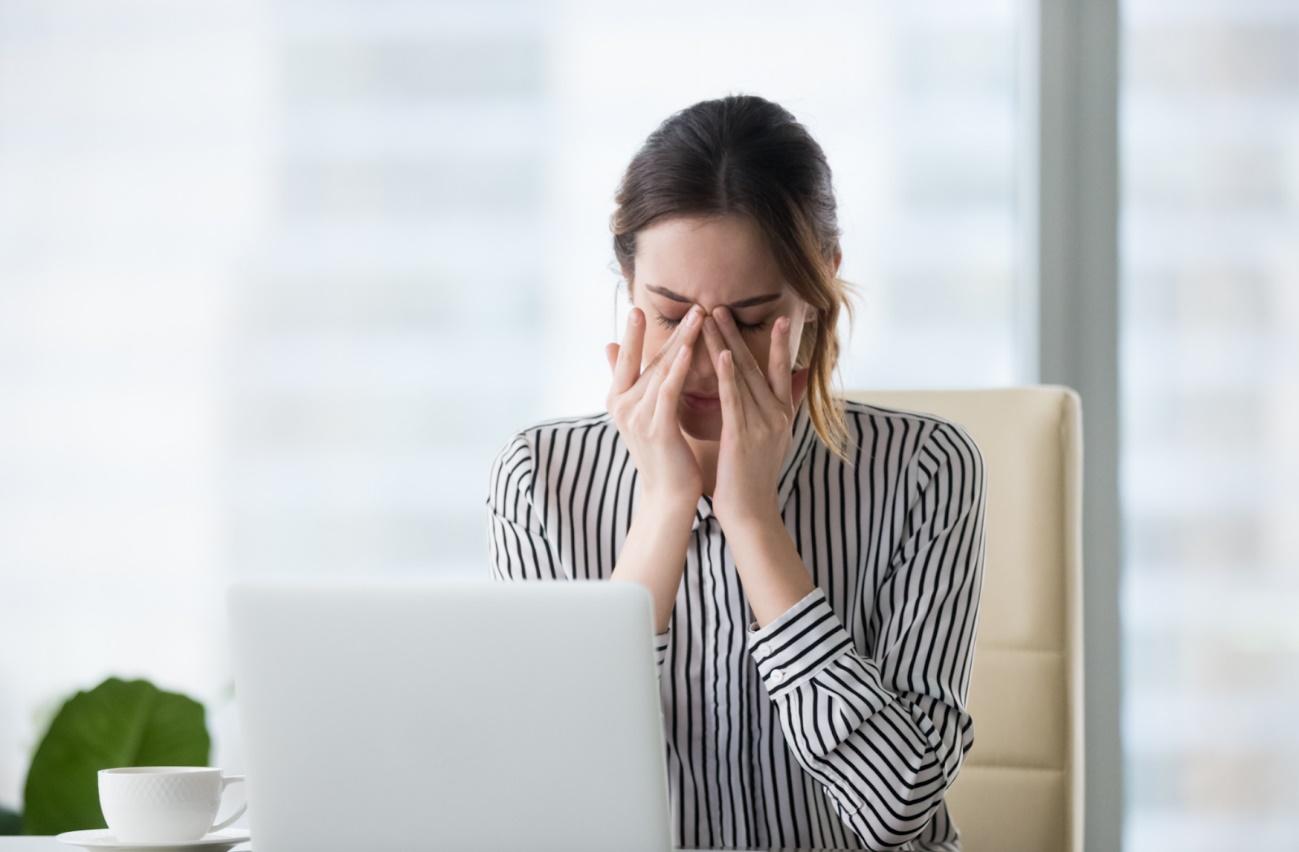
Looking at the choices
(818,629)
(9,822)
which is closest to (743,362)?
(818,629)

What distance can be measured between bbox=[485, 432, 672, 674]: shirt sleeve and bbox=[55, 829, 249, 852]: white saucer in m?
0.43

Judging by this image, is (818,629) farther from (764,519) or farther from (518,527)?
(518,527)

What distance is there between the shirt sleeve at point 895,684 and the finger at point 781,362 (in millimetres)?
184

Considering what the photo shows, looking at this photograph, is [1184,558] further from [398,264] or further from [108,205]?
[108,205]

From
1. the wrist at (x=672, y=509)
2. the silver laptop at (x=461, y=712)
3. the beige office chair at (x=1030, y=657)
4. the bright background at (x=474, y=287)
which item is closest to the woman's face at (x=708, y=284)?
the wrist at (x=672, y=509)

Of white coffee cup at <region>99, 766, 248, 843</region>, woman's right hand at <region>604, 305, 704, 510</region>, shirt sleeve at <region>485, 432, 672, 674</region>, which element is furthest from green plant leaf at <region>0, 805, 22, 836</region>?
woman's right hand at <region>604, 305, 704, 510</region>

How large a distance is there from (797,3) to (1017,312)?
657 mm

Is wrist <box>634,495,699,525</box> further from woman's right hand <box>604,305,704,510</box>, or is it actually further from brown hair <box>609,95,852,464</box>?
brown hair <box>609,95,852,464</box>

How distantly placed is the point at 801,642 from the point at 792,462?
253 mm

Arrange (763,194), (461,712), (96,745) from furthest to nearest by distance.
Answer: (96,745) → (763,194) → (461,712)

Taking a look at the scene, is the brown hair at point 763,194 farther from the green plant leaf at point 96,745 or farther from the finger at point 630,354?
the green plant leaf at point 96,745

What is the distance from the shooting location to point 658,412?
1293mm

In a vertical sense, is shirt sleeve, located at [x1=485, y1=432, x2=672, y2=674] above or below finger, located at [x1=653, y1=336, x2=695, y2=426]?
below

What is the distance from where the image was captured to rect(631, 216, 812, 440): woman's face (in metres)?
1.28
